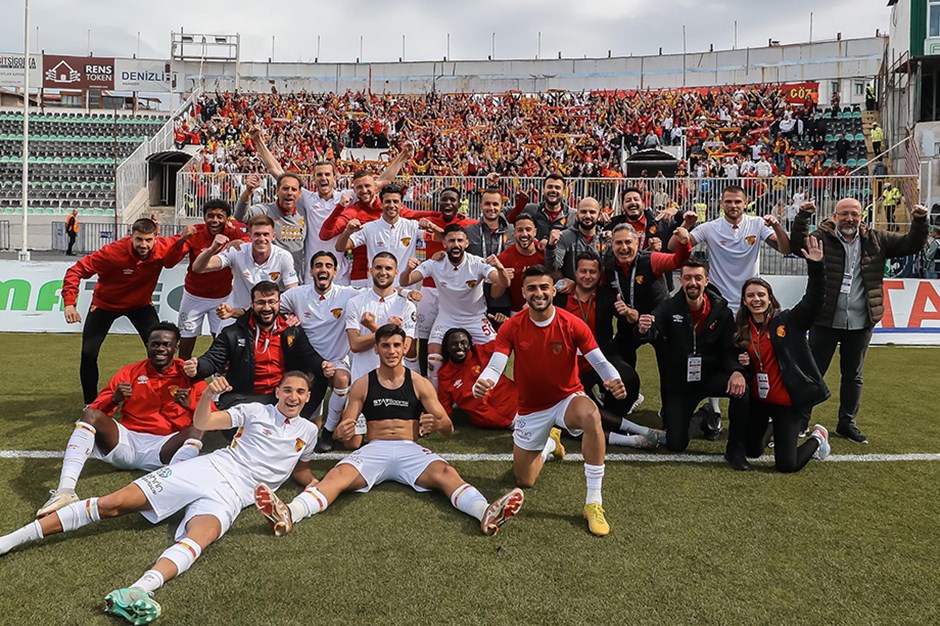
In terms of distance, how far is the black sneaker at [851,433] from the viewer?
683 cm

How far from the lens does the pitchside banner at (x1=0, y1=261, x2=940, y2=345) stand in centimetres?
1330

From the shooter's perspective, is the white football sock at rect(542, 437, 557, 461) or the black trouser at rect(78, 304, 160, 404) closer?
the white football sock at rect(542, 437, 557, 461)

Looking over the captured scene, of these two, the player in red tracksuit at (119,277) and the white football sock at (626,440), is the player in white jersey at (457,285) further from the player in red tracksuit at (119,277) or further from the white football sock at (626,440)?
the player in red tracksuit at (119,277)

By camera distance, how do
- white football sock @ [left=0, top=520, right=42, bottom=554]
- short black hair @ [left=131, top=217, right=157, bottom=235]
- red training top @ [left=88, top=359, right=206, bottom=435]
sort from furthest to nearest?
short black hair @ [left=131, top=217, right=157, bottom=235] < red training top @ [left=88, top=359, right=206, bottom=435] < white football sock @ [left=0, top=520, right=42, bottom=554]

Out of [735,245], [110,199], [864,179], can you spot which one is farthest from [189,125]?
[735,245]

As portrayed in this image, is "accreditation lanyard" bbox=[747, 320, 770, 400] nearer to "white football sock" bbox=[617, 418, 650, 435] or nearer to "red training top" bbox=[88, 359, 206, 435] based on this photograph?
"white football sock" bbox=[617, 418, 650, 435]

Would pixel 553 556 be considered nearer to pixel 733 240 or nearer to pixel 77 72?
pixel 733 240

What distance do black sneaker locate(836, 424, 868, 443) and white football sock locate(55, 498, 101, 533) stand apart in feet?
20.0

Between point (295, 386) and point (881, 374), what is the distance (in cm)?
839

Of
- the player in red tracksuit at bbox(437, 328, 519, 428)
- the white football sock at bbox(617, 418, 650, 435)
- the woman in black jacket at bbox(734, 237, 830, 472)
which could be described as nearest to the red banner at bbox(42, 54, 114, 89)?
the player in red tracksuit at bbox(437, 328, 519, 428)

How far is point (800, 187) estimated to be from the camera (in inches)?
719

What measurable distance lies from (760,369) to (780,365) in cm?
16

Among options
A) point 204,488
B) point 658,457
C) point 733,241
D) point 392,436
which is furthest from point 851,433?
point 204,488

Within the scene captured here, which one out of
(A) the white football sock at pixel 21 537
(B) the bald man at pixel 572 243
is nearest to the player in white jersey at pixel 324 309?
(B) the bald man at pixel 572 243
